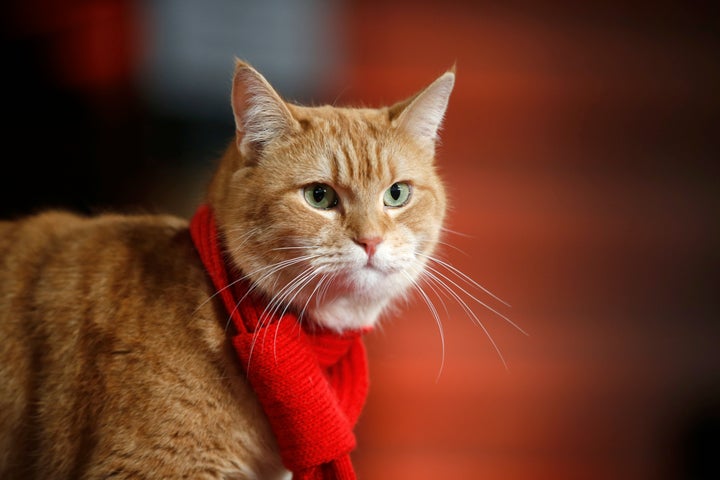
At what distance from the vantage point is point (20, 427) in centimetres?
124

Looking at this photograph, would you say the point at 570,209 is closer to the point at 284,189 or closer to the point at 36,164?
the point at 284,189

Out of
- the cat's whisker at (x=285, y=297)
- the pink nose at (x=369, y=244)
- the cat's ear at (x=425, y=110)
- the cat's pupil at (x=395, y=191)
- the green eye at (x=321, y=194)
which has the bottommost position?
the cat's whisker at (x=285, y=297)

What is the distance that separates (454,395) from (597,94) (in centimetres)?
140

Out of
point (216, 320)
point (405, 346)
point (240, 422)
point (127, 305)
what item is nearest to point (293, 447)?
point (240, 422)

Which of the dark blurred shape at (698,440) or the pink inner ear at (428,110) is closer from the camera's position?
the pink inner ear at (428,110)

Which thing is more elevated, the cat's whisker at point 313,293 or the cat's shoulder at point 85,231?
the cat's whisker at point 313,293

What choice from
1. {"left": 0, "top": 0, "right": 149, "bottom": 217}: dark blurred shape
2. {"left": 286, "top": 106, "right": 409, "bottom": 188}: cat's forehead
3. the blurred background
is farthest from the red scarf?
the blurred background

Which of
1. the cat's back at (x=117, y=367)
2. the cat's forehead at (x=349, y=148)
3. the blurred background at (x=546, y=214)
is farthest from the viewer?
the blurred background at (x=546, y=214)

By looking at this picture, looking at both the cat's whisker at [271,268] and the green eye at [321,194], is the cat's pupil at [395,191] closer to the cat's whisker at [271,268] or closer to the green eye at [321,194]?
the green eye at [321,194]

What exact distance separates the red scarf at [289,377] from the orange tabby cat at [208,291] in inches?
1.5

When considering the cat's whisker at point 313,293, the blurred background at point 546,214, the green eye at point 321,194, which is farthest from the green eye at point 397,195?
the blurred background at point 546,214

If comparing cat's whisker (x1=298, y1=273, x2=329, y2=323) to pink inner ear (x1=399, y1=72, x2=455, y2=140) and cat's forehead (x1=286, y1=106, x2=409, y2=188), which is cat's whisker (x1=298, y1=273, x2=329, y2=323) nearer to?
cat's forehead (x1=286, y1=106, x2=409, y2=188)

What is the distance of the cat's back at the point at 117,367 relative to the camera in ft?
3.67

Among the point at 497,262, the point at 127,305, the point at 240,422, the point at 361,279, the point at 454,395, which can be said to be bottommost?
the point at 454,395
